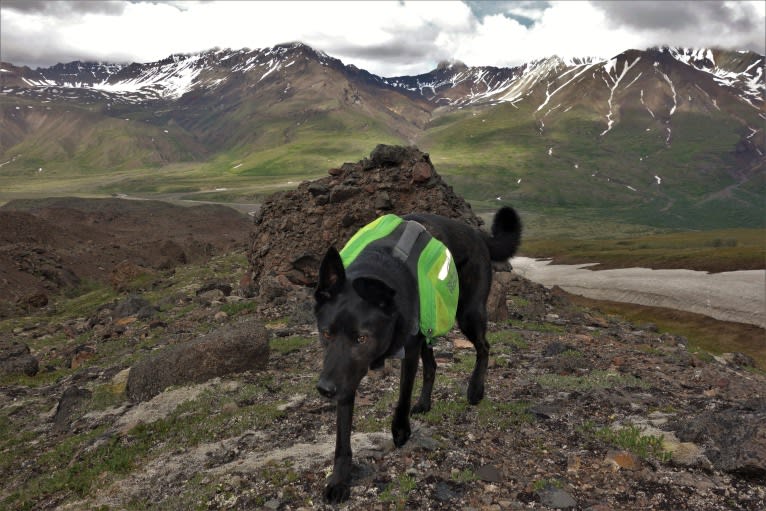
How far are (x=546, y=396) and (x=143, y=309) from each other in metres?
20.2

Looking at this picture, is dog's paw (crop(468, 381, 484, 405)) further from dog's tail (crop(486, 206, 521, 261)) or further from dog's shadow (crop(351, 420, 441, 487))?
dog's tail (crop(486, 206, 521, 261))

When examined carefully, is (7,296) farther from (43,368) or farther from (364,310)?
(364,310)

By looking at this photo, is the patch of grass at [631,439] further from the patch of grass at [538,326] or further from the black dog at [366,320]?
the patch of grass at [538,326]

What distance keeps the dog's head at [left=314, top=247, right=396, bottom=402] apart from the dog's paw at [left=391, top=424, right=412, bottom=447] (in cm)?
224

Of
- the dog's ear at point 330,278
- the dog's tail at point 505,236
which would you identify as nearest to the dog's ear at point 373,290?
the dog's ear at point 330,278

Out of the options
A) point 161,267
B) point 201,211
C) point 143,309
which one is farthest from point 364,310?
point 201,211

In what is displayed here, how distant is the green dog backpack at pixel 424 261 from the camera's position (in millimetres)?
6824

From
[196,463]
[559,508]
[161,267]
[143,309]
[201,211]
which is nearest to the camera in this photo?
[559,508]

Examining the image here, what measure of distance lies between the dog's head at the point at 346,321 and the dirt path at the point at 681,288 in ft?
202

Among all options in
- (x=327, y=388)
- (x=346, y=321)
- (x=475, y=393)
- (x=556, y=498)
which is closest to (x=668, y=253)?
(x=475, y=393)

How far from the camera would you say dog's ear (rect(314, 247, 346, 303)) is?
567 cm

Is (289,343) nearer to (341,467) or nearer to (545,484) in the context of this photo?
(341,467)

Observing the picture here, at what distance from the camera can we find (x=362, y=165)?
93.9ft

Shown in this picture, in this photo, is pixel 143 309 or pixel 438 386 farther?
pixel 143 309
